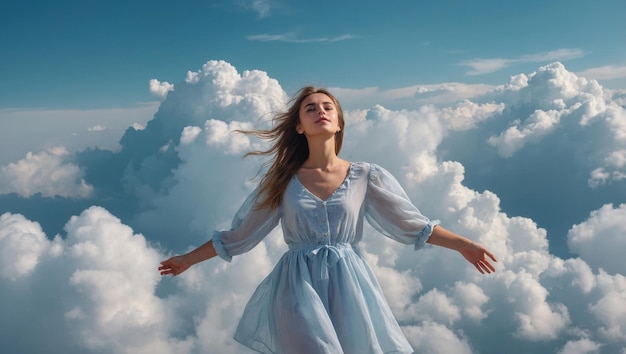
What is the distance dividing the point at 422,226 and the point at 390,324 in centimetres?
85

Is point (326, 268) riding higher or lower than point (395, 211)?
lower

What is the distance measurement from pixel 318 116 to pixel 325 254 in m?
1.14

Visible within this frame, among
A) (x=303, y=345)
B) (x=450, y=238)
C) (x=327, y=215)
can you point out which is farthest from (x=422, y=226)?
(x=303, y=345)

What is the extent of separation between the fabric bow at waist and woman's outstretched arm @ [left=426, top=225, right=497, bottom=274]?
776 mm

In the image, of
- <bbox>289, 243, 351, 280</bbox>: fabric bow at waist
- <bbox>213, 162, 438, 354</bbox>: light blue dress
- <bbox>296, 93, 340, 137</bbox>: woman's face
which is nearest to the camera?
<bbox>213, 162, 438, 354</bbox>: light blue dress

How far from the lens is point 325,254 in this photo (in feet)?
17.9

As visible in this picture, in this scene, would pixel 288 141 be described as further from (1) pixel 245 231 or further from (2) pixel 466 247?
(2) pixel 466 247

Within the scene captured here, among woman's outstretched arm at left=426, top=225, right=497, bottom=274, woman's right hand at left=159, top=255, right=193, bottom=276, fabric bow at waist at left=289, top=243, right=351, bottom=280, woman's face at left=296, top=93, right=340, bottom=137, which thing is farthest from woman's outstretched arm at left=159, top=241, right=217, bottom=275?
woman's outstretched arm at left=426, top=225, right=497, bottom=274

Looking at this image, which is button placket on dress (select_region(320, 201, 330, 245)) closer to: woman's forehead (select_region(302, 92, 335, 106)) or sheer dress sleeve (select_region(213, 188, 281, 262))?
sheer dress sleeve (select_region(213, 188, 281, 262))

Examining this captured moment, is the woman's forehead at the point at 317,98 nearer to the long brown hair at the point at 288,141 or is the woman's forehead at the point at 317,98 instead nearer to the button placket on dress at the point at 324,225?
the long brown hair at the point at 288,141

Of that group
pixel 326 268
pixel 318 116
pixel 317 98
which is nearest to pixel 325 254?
pixel 326 268

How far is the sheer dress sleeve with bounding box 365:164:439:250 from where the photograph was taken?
5.76 m

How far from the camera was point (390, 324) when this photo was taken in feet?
18.1

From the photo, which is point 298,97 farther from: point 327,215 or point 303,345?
point 303,345
